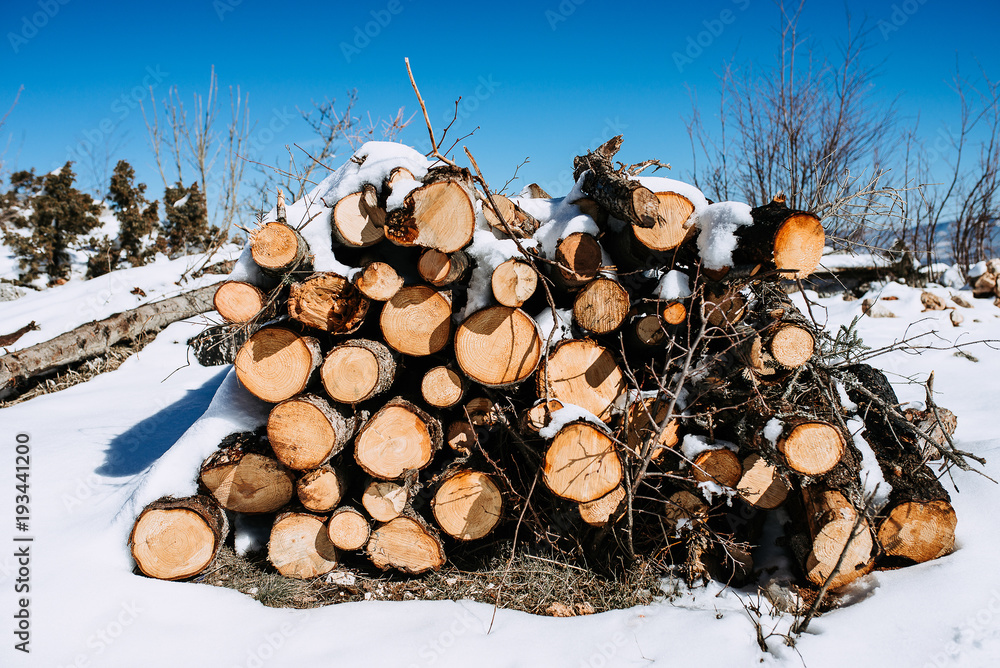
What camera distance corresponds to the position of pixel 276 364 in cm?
238

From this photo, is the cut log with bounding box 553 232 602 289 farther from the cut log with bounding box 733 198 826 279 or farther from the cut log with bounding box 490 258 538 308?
the cut log with bounding box 733 198 826 279

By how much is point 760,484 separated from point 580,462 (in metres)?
0.88

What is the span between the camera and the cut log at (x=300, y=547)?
2.41 metres

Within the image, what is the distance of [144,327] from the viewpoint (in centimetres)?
520

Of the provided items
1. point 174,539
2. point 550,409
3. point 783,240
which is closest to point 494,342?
point 550,409

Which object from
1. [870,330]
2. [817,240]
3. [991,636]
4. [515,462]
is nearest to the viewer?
[991,636]

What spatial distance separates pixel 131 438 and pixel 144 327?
90.8 inches

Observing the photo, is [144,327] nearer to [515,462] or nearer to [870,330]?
[515,462]

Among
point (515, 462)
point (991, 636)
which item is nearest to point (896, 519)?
point (991, 636)

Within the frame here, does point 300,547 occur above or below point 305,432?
below

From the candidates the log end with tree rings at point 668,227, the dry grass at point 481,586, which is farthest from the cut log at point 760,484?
the log end with tree rings at point 668,227

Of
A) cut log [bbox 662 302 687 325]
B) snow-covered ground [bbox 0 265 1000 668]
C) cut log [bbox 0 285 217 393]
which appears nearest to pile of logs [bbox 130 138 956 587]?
cut log [bbox 662 302 687 325]

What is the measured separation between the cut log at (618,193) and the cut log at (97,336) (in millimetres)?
4871

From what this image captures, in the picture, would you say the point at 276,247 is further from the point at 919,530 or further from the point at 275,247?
the point at 919,530
